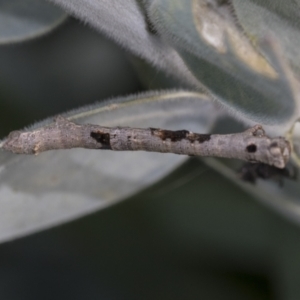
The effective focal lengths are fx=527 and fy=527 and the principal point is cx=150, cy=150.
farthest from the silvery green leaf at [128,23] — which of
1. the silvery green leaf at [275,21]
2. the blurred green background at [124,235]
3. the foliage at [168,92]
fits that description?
the blurred green background at [124,235]

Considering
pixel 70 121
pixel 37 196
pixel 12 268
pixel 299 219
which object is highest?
pixel 70 121

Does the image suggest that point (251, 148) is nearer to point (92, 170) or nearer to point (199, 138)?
point (199, 138)

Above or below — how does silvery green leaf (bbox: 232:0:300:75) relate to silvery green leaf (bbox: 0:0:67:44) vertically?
above

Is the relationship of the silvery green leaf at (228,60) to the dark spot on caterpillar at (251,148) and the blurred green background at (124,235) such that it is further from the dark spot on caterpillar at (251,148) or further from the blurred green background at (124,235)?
the blurred green background at (124,235)

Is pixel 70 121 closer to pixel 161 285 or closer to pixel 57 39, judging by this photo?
pixel 57 39

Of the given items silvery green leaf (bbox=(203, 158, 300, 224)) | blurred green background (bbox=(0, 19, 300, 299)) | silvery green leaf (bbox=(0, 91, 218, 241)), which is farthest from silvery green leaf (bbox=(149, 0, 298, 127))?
blurred green background (bbox=(0, 19, 300, 299))

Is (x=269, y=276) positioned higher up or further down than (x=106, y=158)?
further down

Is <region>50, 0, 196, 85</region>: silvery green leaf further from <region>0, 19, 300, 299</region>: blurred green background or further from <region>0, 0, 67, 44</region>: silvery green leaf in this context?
<region>0, 19, 300, 299</region>: blurred green background

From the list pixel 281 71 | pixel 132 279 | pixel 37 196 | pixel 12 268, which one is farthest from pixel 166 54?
pixel 12 268
